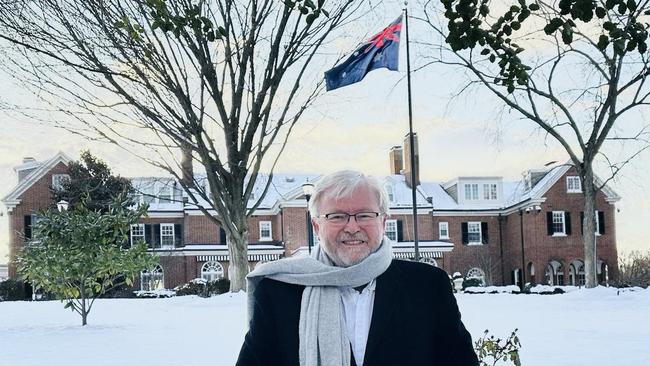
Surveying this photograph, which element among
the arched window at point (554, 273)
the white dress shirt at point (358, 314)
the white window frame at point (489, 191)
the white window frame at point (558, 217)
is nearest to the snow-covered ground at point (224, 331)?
the white dress shirt at point (358, 314)

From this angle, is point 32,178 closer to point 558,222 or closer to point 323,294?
point 558,222

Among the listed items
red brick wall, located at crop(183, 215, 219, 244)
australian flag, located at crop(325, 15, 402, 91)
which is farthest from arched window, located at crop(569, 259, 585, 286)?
australian flag, located at crop(325, 15, 402, 91)

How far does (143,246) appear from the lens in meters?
17.5

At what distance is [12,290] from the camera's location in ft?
131

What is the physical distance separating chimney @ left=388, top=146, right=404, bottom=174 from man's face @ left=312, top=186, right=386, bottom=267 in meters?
48.2

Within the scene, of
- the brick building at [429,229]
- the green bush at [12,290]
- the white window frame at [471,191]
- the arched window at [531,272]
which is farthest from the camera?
the white window frame at [471,191]

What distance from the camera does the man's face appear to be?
3096mm

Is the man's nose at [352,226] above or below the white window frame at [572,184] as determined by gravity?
below

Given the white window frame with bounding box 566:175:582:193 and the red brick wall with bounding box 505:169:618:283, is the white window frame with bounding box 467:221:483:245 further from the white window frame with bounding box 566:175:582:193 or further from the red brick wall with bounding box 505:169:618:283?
the white window frame with bounding box 566:175:582:193

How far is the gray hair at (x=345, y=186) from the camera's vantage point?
310 cm

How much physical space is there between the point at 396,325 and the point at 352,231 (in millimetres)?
399

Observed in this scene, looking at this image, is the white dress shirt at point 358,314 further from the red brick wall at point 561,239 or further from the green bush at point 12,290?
the red brick wall at point 561,239

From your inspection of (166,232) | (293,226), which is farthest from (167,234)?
(293,226)

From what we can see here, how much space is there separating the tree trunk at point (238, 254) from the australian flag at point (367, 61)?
5.38m
